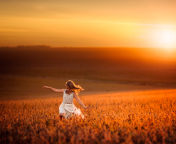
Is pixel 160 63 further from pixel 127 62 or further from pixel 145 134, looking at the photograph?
pixel 145 134

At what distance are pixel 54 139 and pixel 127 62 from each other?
75.6 metres

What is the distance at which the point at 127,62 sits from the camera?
78.8 meters

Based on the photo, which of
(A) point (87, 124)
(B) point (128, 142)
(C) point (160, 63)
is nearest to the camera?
(B) point (128, 142)

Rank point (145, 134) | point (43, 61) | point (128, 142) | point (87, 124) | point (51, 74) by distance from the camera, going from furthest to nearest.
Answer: point (43, 61) → point (51, 74) → point (87, 124) → point (145, 134) → point (128, 142)

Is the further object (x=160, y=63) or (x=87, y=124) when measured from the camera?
(x=160, y=63)

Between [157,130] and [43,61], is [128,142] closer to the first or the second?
[157,130]

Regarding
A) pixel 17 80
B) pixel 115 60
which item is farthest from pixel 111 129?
pixel 115 60

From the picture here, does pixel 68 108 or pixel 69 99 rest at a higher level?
pixel 69 99

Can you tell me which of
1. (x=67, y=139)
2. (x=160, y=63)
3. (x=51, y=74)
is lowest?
(x=67, y=139)

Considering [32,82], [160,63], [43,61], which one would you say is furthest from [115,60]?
[32,82]

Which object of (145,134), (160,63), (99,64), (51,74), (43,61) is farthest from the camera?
(43,61)

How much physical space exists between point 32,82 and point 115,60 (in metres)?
45.5

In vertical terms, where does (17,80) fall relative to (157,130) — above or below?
above

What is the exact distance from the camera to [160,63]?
7238cm
